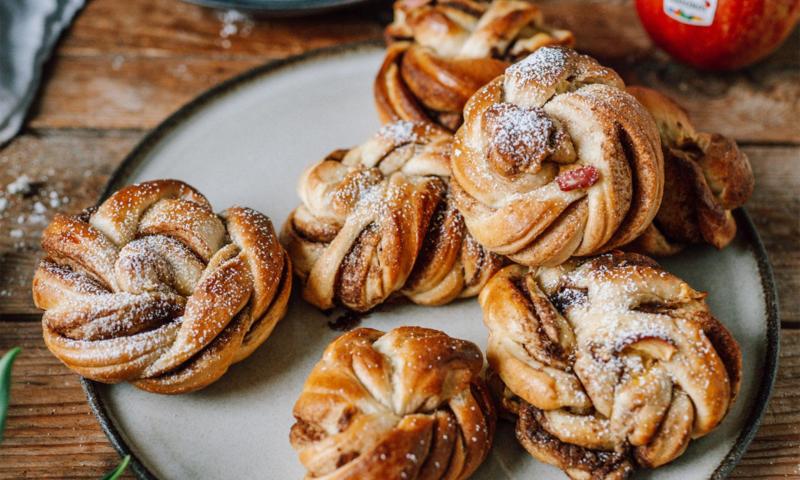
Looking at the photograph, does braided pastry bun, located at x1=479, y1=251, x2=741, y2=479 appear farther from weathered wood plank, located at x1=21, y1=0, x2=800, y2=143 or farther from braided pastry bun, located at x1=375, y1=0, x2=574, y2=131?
weathered wood plank, located at x1=21, y1=0, x2=800, y2=143

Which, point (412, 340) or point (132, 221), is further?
point (132, 221)

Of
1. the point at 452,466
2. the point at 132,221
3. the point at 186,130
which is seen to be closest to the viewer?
the point at 452,466

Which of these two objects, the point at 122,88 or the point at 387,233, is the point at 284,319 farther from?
the point at 122,88

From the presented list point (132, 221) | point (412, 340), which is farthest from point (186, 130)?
point (412, 340)

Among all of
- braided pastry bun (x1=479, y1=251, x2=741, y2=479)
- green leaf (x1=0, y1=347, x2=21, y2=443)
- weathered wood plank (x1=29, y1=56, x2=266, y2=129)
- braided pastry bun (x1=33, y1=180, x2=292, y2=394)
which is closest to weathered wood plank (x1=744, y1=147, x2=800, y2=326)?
braided pastry bun (x1=479, y1=251, x2=741, y2=479)

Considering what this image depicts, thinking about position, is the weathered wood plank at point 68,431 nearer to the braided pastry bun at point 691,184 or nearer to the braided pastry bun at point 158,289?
the braided pastry bun at point 158,289

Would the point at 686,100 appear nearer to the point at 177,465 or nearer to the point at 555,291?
the point at 555,291
